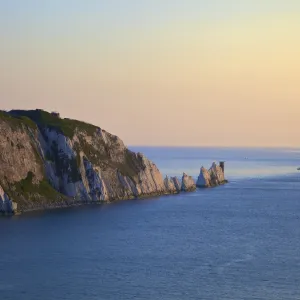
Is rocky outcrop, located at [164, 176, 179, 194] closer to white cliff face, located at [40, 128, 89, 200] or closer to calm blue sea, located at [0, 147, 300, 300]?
white cliff face, located at [40, 128, 89, 200]

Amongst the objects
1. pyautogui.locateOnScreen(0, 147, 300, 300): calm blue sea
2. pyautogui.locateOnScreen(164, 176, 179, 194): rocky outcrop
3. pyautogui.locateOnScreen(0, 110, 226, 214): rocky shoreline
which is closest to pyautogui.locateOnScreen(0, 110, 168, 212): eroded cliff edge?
pyautogui.locateOnScreen(0, 110, 226, 214): rocky shoreline

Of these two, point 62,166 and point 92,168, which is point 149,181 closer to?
point 92,168

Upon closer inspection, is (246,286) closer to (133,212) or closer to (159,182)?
(133,212)

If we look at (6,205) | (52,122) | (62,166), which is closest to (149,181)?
(52,122)

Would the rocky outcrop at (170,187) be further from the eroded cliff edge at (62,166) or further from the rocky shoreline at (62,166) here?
the eroded cliff edge at (62,166)

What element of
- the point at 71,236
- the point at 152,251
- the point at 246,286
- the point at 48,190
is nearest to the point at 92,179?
the point at 48,190

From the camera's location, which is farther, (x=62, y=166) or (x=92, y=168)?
(x=92, y=168)
